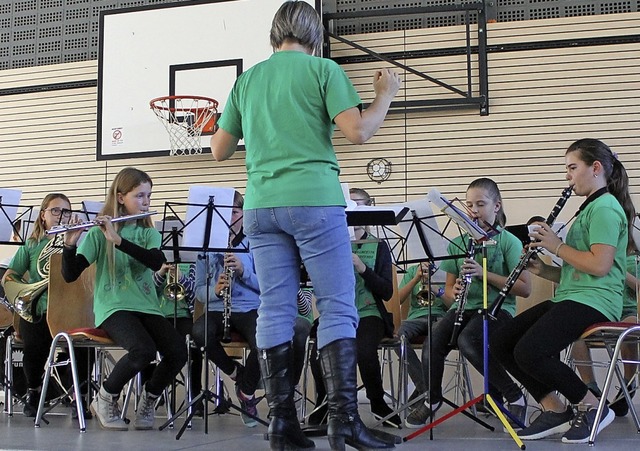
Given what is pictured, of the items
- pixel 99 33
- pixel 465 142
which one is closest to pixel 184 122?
pixel 99 33

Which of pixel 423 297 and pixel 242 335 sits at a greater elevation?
pixel 423 297

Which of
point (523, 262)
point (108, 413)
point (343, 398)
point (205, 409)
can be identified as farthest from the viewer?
point (108, 413)

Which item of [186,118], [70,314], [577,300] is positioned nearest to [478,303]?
[577,300]

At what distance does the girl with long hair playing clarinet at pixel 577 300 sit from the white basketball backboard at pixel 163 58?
3.86 meters

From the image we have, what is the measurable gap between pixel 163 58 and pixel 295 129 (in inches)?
189

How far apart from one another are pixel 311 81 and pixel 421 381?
8.43 feet

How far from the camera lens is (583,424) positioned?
3.49m

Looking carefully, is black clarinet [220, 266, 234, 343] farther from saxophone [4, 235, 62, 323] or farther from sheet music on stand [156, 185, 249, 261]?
saxophone [4, 235, 62, 323]

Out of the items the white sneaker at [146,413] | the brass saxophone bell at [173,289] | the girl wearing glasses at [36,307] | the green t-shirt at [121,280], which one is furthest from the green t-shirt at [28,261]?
the white sneaker at [146,413]

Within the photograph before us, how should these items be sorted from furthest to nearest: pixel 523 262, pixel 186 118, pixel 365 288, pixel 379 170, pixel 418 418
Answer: pixel 379 170 → pixel 186 118 → pixel 365 288 → pixel 418 418 → pixel 523 262

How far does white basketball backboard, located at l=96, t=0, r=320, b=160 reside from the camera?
701 cm

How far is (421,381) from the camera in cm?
479

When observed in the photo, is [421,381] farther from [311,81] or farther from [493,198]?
[311,81]

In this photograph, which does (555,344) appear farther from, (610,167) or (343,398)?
(343,398)
